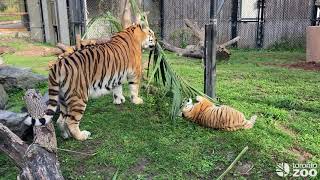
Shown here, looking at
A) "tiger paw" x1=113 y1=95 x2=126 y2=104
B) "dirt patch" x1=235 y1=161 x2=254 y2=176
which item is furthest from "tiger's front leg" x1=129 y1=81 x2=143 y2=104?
"dirt patch" x1=235 y1=161 x2=254 y2=176

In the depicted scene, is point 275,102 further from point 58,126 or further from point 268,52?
point 268,52

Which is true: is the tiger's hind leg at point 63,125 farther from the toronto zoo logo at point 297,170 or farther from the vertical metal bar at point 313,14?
the vertical metal bar at point 313,14

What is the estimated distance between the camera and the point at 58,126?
4.03 metres

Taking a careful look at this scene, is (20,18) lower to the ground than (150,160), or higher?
higher

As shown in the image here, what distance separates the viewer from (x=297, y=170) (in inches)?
131

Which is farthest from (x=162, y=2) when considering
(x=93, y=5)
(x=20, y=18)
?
(x=20, y=18)

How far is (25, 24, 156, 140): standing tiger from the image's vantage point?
3660 mm

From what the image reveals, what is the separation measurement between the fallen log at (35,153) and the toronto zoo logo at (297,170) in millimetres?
1821

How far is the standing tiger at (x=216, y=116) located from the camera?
13.1 feet

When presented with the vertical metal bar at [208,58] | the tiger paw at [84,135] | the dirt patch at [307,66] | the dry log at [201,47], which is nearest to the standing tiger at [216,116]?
the vertical metal bar at [208,58]

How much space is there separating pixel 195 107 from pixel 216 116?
0.97ft

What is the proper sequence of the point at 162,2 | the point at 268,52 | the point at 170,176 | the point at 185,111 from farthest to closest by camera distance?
the point at 162,2 < the point at 268,52 < the point at 185,111 < the point at 170,176

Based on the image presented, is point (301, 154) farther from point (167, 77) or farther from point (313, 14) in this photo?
point (313, 14)

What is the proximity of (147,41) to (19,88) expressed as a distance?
7.71 ft
